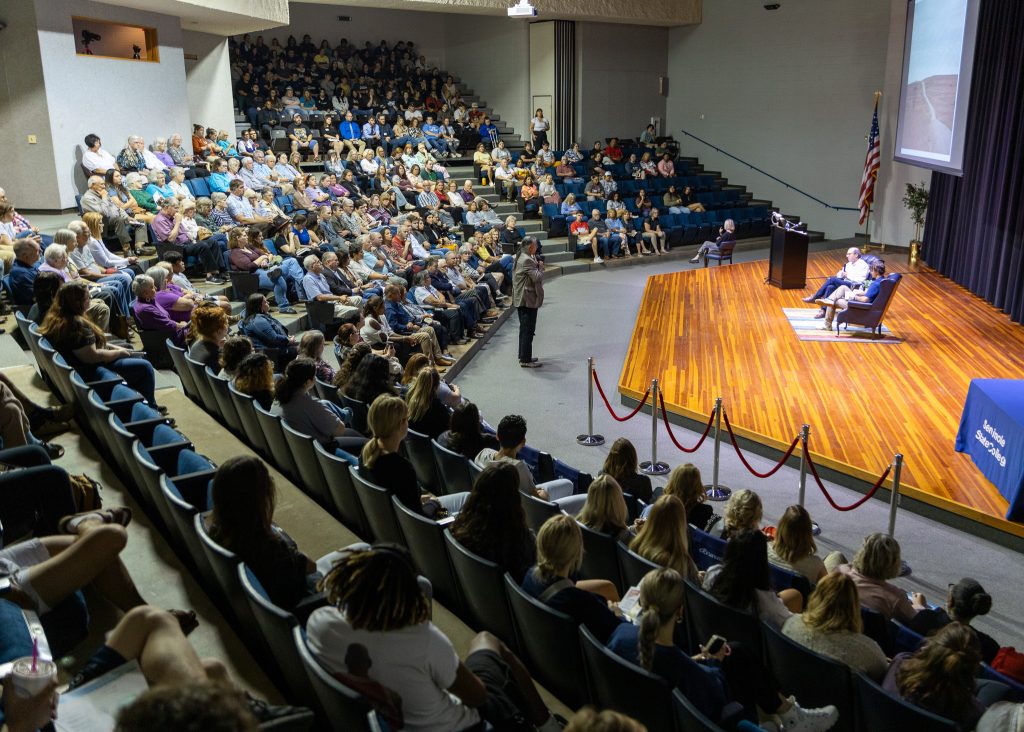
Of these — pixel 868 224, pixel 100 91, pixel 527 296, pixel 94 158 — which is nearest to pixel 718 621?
pixel 527 296

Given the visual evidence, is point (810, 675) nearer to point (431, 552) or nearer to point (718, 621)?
point (718, 621)

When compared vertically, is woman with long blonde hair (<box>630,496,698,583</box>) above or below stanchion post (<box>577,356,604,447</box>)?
above

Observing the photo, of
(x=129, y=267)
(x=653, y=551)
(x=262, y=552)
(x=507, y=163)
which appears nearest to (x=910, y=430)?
(x=653, y=551)

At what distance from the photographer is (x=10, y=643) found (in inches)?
93.0

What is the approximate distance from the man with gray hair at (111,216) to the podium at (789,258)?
8.04 metres

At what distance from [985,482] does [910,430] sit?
957 mm

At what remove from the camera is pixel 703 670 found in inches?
104

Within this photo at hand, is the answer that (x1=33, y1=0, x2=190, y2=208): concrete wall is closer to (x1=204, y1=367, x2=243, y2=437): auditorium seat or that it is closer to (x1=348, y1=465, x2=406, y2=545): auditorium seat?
(x1=204, y1=367, x2=243, y2=437): auditorium seat

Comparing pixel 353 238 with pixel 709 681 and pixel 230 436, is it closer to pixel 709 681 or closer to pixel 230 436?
pixel 230 436

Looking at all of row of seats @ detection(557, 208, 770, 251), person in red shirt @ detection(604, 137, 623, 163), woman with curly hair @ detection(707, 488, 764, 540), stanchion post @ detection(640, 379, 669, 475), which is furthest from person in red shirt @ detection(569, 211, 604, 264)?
woman with curly hair @ detection(707, 488, 764, 540)

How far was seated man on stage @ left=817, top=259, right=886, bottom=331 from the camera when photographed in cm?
910

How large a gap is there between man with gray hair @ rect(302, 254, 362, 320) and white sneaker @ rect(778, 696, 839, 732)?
629cm

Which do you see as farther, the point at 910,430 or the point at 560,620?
the point at 910,430

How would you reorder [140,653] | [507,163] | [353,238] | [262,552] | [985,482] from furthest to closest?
[507,163]
[353,238]
[985,482]
[262,552]
[140,653]
